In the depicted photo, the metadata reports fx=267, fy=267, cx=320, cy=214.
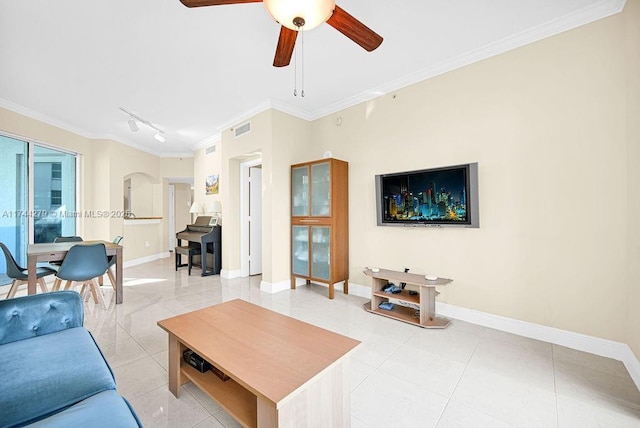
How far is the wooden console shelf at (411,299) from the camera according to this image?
9.13ft

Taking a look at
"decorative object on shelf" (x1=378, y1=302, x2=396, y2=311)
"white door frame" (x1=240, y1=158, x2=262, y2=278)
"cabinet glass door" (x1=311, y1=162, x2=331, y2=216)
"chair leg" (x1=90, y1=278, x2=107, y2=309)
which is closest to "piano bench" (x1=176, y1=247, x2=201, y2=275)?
"white door frame" (x1=240, y1=158, x2=262, y2=278)

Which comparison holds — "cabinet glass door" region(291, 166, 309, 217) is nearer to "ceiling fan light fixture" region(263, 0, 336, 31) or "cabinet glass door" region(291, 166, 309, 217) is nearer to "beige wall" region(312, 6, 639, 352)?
"beige wall" region(312, 6, 639, 352)

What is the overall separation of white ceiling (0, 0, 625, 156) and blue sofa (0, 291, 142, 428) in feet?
7.65

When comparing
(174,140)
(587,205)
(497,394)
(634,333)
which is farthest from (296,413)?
(174,140)

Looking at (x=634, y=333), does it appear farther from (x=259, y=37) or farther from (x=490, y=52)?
(x=259, y=37)

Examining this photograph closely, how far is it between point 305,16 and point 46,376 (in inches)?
85.5

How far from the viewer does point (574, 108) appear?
2.32 metres

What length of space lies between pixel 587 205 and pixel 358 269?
2518mm

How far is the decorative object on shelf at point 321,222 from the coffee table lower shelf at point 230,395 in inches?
85.6

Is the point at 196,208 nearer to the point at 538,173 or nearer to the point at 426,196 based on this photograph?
the point at 426,196

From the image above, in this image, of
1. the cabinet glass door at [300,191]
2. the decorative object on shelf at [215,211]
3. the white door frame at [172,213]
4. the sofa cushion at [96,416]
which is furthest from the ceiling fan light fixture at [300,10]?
the white door frame at [172,213]

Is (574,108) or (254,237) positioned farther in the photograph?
(254,237)

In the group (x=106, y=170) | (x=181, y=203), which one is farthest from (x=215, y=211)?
(x=181, y=203)

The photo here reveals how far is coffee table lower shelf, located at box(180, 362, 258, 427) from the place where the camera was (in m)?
1.38
